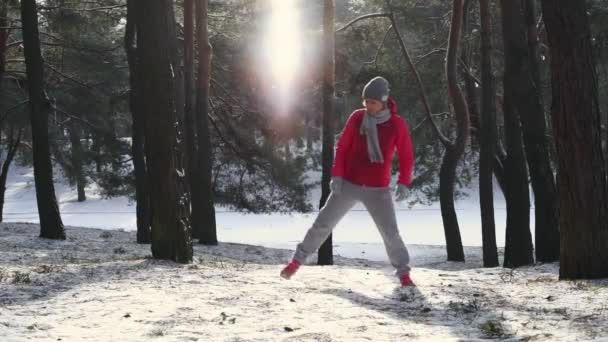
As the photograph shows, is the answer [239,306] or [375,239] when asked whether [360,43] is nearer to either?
[375,239]

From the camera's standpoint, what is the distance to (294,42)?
86.2 feet

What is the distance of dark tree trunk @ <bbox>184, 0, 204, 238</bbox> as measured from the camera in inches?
713

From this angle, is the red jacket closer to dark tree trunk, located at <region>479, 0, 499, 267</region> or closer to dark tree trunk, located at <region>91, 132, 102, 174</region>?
dark tree trunk, located at <region>479, 0, 499, 267</region>

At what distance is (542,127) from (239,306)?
263 inches

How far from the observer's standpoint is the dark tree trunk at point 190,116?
18.1 metres

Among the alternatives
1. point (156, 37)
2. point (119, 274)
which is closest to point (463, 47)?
point (156, 37)

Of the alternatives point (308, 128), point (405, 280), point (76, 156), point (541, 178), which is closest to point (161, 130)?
point (405, 280)

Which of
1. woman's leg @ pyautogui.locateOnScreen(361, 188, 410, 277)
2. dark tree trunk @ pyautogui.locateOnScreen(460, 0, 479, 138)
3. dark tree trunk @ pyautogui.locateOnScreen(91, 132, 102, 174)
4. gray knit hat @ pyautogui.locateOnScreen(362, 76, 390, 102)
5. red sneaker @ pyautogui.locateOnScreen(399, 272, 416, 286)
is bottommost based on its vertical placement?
red sneaker @ pyautogui.locateOnScreen(399, 272, 416, 286)

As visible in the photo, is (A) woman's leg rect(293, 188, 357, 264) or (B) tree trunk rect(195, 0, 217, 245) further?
(B) tree trunk rect(195, 0, 217, 245)

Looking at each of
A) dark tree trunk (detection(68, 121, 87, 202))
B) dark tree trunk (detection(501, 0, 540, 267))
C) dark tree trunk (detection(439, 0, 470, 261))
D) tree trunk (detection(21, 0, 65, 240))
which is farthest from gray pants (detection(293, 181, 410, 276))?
dark tree trunk (detection(68, 121, 87, 202))

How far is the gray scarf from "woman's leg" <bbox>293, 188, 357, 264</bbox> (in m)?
0.45

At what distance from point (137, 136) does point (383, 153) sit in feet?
38.4

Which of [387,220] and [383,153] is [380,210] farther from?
[383,153]

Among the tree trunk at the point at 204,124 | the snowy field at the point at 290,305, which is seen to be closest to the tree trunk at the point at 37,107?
the tree trunk at the point at 204,124
